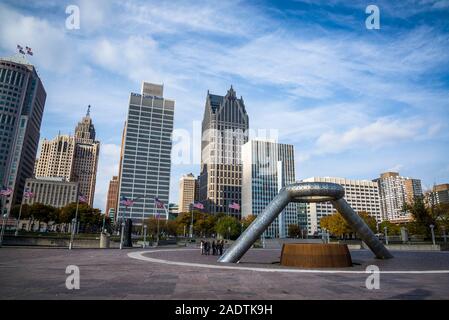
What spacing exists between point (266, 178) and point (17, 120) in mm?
129236

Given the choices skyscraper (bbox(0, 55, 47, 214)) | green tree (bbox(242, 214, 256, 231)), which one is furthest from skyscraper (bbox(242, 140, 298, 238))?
skyscraper (bbox(0, 55, 47, 214))

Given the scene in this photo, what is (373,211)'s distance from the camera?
19362 centimetres

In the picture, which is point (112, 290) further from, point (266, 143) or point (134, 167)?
point (134, 167)

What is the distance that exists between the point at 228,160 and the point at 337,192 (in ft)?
530

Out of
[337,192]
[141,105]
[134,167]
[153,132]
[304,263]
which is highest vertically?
[141,105]

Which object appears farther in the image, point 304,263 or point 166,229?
point 166,229

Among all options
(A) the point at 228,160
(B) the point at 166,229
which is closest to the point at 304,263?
(B) the point at 166,229

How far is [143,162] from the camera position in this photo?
192m

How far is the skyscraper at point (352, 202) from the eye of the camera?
18470 centimetres

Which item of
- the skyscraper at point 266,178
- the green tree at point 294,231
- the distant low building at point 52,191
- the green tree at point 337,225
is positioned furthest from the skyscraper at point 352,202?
the distant low building at point 52,191

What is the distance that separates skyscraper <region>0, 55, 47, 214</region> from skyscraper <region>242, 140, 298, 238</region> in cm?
11330

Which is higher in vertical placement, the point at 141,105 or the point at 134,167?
the point at 141,105

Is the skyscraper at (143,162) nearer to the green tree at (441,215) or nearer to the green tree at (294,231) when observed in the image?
the green tree at (294,231)
